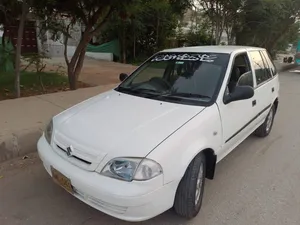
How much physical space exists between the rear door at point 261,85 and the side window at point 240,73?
0.18 metres

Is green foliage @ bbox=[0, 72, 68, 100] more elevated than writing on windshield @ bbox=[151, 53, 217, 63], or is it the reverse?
writing on windshield @ bbox=[151, 53, 217, 63]

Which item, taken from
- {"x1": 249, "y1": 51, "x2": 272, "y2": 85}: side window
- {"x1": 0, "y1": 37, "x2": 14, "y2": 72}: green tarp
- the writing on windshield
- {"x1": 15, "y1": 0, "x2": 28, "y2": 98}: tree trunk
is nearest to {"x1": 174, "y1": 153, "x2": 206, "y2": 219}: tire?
the writing on windshield

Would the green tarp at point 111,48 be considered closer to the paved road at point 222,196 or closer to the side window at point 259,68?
the side window at point 259,68

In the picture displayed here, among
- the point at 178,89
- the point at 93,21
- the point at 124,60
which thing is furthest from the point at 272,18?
the point at 178,89

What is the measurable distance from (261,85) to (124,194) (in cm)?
291

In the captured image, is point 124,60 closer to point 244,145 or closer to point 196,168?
point 244,145

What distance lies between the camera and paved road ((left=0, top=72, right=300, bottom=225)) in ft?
8.53

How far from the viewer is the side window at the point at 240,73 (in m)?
3.31

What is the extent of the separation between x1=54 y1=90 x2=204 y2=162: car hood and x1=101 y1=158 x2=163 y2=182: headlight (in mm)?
54

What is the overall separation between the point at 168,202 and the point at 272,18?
15.0 m

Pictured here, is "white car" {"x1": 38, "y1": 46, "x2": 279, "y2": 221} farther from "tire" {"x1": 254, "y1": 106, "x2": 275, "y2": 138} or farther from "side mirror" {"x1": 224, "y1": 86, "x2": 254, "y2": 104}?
"tire" {"x1": 254, "y1": 106, "x2": 275, "y2": 138}

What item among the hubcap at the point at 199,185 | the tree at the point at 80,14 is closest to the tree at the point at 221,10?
the tree at the point at 80,14

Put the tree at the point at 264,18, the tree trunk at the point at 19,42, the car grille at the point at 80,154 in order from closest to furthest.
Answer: the car grille at the point at 80,154
the tree trunk at the point at 19,42
the tree at the point at 264,18

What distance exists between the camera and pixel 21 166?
360cm
